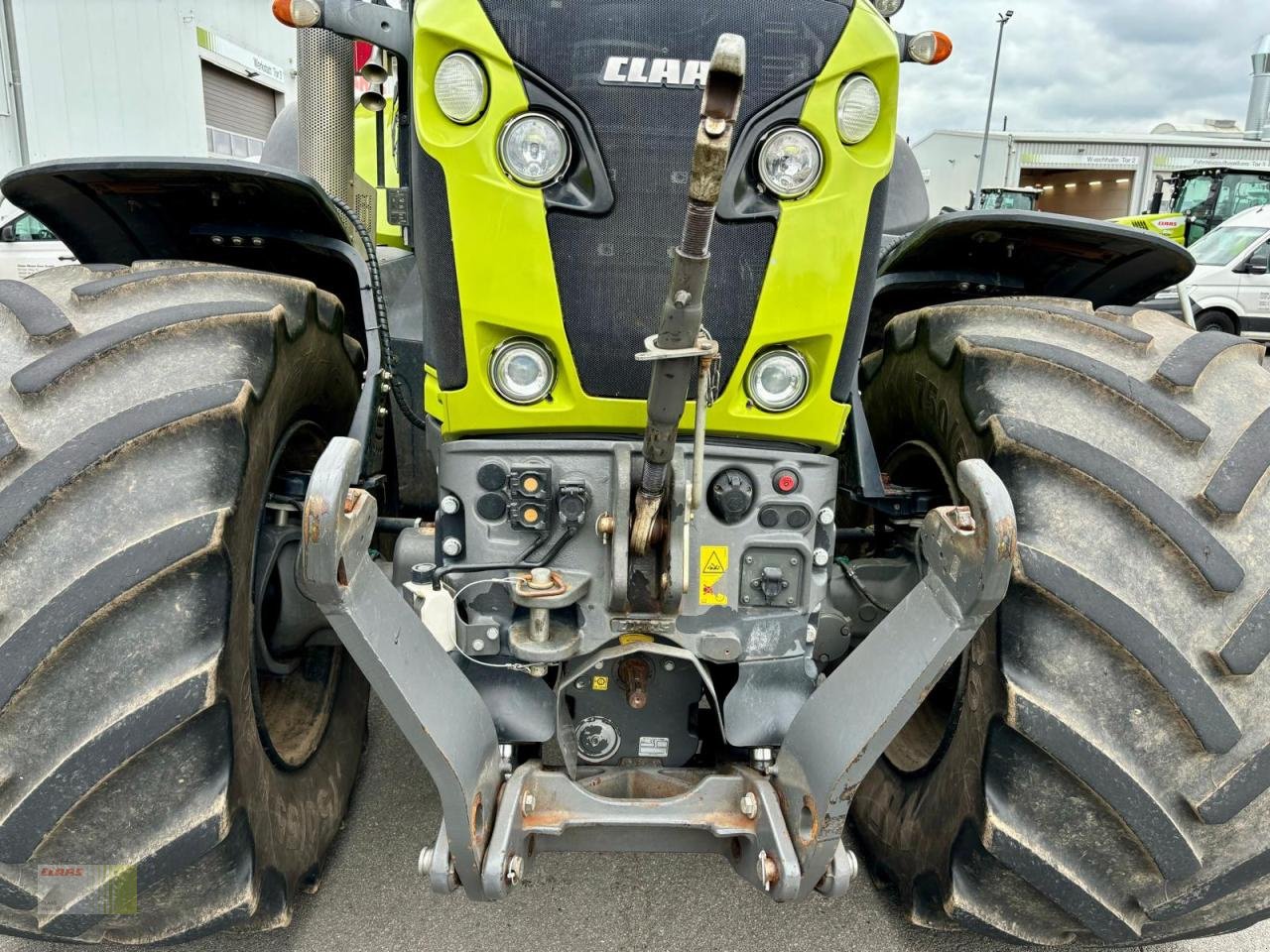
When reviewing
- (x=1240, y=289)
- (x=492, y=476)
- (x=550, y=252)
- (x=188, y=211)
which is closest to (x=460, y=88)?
(x=550, y=252)

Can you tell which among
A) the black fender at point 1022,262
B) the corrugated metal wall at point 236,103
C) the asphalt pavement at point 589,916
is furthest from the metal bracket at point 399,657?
the corrugated metal wall at point 236,103

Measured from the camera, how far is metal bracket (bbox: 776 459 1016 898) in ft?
4.40

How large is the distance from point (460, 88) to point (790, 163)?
57 centimetres

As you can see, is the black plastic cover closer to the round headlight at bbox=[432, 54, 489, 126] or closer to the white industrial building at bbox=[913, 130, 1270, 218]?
the round headlight at bbox=[432, 54, 489, 126]

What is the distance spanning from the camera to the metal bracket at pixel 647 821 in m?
1.63

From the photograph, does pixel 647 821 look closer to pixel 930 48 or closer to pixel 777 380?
pixel 777 380

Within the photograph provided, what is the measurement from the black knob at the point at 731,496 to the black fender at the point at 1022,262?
789 mm

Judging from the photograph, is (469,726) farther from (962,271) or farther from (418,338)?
(962,271)

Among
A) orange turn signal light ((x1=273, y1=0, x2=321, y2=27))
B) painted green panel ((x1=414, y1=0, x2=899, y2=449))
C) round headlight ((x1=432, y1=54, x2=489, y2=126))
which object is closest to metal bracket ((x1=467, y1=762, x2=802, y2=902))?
painted green panel ((x1=414, y1=0, x2=899, y2=449))

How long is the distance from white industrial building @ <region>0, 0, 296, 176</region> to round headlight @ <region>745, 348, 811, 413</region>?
→ 14.8 metres

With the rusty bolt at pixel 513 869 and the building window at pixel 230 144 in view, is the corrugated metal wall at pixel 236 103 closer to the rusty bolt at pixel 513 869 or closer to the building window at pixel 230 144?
the building window at pixel 230 144

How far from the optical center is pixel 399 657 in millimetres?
1479

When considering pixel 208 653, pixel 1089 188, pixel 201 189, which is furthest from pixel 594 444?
pixel 1089 188

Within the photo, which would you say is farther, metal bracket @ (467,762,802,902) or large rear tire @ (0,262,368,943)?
metal bracket @ (467,762,802,902)
